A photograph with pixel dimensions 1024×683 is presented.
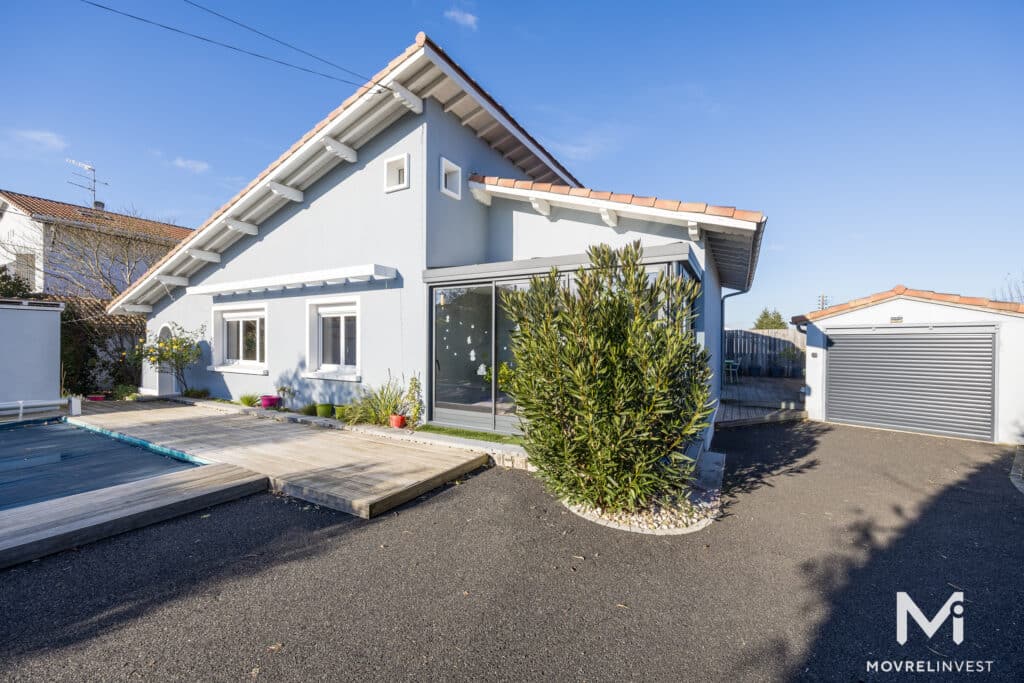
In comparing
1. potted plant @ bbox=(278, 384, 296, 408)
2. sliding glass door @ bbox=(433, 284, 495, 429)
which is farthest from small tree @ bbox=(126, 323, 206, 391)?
sliding glass door @ bbox=(433, 284, 495, 429)

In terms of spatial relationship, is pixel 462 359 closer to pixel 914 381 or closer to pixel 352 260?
pixel 352 260

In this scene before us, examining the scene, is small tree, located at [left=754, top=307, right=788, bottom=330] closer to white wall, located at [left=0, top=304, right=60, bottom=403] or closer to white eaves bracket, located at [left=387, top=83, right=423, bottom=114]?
white eaves bracket, located at [left=387, top=83, right=423, bottom=114]

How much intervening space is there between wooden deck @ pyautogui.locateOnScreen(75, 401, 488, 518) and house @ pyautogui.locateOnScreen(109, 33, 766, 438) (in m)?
1.37

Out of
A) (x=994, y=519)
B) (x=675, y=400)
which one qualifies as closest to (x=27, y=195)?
(x=675, y=400)

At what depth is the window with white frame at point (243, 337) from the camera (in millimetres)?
11516

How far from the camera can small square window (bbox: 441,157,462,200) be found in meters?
8.78

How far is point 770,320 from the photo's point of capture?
27172 mm

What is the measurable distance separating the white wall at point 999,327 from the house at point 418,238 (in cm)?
304

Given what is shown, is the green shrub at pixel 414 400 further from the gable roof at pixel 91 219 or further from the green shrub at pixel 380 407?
the gable roof at pixel 91 219

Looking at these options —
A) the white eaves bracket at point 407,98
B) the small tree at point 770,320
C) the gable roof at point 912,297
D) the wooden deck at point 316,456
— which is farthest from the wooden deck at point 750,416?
the small tree at point 770,320

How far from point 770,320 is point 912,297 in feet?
61.1

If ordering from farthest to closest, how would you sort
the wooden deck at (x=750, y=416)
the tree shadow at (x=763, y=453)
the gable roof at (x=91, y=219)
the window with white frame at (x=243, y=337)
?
the gable roof at (x=91, y=219), the window with white frame at (x=243, y=337), the wooden deck at (x=750, y=416), the tree shadow at (x=763, y=453)

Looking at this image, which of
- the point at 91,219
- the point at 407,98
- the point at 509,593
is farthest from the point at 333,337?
the point at 91,219

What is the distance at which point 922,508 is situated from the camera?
539 cm
